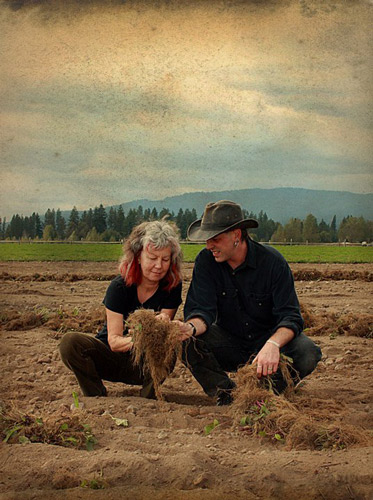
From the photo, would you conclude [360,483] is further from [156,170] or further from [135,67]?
[156,170]

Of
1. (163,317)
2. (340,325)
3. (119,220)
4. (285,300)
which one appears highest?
(119,220)

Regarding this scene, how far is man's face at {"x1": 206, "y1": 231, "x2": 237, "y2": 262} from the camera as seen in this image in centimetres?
407

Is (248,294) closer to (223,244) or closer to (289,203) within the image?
(223,244)

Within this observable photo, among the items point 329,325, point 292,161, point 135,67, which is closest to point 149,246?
point 329,325

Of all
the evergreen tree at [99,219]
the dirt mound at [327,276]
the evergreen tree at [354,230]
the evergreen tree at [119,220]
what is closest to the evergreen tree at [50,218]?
the evergreen tree at [99,219]

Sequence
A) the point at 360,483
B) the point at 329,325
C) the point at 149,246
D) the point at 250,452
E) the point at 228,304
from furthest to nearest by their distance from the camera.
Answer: the point at 329,325, the point at 228,304, the point at 149,246, the point at 250,452, the point at 360,483

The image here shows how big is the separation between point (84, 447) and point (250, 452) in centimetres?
92

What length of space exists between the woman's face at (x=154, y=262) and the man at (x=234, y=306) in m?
0.24

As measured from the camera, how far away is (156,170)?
2148 cm

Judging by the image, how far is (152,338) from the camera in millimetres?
3928

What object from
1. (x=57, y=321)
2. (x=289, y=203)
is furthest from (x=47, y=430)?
(x=289, y=203)

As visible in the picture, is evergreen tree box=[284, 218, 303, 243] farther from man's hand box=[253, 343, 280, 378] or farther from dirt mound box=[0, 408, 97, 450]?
dirt mound box=[0, 408, 97, 450]


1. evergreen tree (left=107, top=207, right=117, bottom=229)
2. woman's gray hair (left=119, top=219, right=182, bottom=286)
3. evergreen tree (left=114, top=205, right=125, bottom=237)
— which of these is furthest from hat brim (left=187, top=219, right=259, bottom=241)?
evergreen tree (left=107, top=207, right=117, bottom=229)

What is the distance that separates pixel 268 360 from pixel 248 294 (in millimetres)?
564
